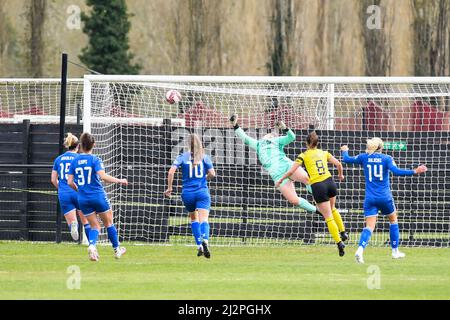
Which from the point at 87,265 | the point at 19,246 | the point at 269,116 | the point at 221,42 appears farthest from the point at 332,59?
the point at 87,265

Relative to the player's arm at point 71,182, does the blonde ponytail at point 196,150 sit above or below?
above

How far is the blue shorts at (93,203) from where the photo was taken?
17.7 m

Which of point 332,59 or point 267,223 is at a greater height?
point 332,59

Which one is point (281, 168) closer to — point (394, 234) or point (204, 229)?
point (204, 229)

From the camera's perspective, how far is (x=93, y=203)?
17719 mm

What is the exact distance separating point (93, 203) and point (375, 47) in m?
26.7

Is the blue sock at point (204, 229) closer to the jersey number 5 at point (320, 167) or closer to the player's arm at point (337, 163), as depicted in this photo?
the jersey number 5 at point (320, 167)

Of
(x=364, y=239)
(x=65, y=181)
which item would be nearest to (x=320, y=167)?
(x=364, y=239)

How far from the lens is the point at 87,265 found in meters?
17.2

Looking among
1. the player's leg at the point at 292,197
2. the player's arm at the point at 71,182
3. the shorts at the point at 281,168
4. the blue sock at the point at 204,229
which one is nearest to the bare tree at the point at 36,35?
the shorts at the point at 281,168

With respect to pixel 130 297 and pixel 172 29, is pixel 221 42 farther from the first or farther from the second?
pixel 130 297

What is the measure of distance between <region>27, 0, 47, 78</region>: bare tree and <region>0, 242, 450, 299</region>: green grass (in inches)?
1034

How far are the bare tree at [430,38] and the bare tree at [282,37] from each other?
4911mm

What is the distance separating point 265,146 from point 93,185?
4.42 m
